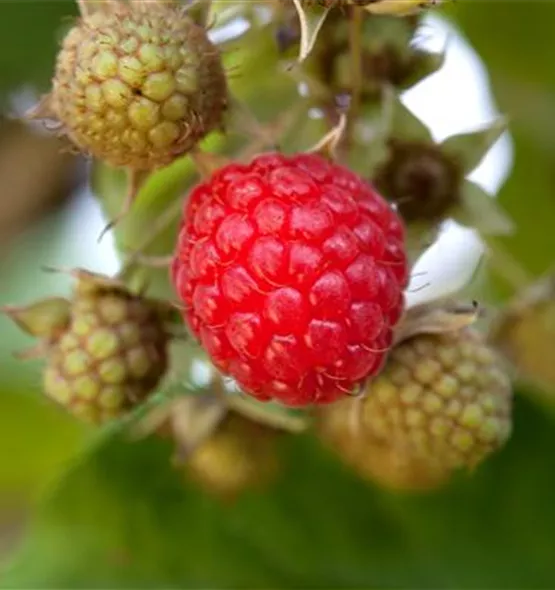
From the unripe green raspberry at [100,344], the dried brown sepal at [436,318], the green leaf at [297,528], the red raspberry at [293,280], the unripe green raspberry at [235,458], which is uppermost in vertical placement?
the red raspberry at [293,280]

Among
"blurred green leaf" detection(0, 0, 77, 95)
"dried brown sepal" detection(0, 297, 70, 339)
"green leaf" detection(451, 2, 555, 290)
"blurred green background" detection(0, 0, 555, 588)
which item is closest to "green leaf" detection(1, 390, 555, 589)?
"blurred green background" detection(0, 0, 555, 588)

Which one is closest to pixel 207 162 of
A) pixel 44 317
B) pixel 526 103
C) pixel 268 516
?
pixel 44 317

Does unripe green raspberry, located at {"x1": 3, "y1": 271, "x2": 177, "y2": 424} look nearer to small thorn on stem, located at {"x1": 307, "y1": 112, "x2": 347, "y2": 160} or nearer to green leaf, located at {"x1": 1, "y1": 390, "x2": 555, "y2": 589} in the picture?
small thorn on stem, located at {"x1": 307, "y1": 112, "x2": 347, "y2": 160}

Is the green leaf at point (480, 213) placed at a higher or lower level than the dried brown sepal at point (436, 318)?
lower

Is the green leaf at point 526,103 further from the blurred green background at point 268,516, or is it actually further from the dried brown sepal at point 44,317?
the dried brown sepal at point 44,317

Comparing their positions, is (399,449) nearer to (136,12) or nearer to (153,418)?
(153,418)

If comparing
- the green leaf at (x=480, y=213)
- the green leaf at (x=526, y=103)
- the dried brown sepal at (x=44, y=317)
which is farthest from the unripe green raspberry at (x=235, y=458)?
the green leaf at (x=526, y=103)

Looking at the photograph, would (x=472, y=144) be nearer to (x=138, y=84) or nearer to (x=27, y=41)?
(x=138, y=84)
